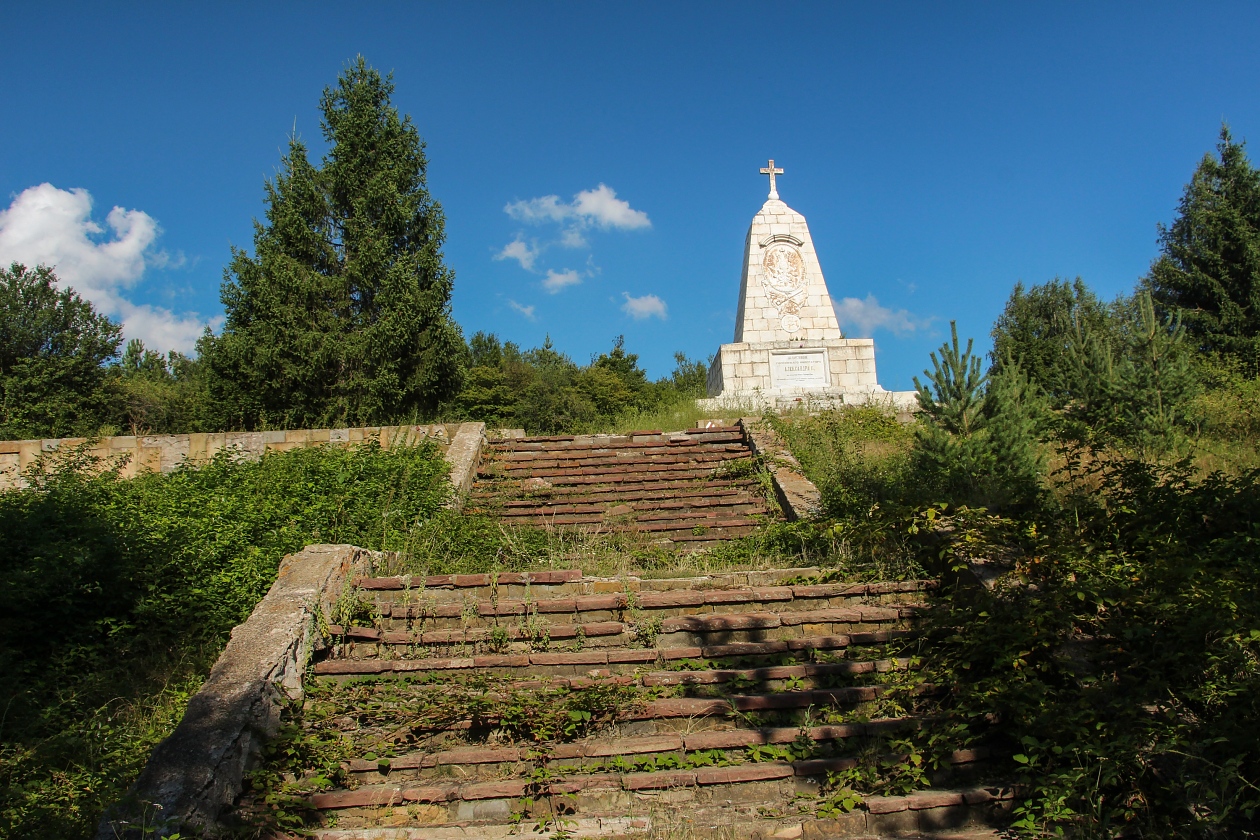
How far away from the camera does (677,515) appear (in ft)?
26.2

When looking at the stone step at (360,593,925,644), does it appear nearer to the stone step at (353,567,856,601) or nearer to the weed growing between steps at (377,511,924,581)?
the stone step at (353,567,856,601)

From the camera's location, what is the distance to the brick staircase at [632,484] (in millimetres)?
7738

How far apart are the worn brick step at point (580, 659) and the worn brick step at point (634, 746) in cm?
64

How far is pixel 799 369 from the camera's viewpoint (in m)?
15.1

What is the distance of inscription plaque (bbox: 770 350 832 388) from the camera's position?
1504 cm

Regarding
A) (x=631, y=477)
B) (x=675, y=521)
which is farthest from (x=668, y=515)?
(x=631, y=477)

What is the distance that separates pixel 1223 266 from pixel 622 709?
904 inches

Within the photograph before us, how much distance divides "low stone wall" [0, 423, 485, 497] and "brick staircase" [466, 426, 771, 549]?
51 cm

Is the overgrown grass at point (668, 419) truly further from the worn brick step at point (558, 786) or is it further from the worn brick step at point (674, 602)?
the worn brick step at point (558, 786)

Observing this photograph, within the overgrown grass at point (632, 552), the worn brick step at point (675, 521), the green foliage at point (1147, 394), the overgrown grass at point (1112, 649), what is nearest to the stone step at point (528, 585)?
the overgrown grass at point (632, 552)

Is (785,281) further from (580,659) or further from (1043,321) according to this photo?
(1043,321)

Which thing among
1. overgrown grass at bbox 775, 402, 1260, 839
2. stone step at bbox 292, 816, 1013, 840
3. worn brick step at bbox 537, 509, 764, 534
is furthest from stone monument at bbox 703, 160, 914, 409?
stone step at bbox 292, 816, 1013, 840

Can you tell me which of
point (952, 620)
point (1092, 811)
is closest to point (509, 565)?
point (952, 620)

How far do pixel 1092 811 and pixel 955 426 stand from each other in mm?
5998
